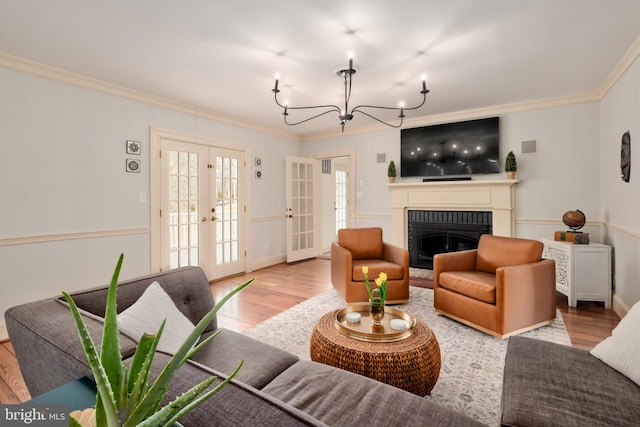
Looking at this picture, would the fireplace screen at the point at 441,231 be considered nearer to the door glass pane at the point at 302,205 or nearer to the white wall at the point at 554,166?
the white wall at the point at 554,166

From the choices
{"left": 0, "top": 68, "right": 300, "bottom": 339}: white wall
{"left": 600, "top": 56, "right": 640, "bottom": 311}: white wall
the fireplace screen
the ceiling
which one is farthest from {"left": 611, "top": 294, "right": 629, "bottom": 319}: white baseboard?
{"left": 0, "top": 68, "right": 300, "bottom": 339}: white wall

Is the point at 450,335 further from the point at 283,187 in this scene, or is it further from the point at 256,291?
the point at 283,187

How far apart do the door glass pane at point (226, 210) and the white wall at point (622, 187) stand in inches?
181

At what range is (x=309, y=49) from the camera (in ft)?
8.68

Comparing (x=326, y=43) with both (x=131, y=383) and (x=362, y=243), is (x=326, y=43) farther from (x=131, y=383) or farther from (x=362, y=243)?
(x=131, y=383)

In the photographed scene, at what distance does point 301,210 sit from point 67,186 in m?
3.63

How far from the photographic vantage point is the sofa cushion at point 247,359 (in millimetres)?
1317

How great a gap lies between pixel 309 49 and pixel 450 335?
2.68 metres

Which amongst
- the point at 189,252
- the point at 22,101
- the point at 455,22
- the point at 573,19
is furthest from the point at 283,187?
the point at 573,19

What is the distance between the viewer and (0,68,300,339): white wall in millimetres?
2818

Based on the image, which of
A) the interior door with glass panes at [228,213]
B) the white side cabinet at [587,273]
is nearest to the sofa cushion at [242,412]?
the white side cabinet at [587,273]

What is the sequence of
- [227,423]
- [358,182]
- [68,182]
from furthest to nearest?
1. [358,182]
2. [68,182]
3. [227,423]

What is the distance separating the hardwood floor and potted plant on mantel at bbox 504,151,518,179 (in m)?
1.62

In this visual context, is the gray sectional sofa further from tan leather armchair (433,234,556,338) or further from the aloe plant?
tan leather armchair (433,234,556,338)
